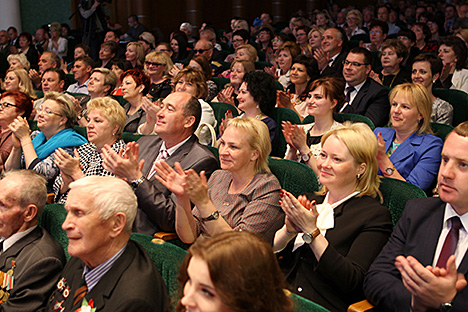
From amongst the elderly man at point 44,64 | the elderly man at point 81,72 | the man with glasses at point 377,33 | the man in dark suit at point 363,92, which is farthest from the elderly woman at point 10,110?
the man with glasses at point 377,33

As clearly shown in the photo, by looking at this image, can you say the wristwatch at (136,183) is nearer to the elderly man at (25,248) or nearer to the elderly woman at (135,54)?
the elderly man at (25,248)

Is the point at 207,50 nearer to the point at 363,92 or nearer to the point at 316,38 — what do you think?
the point at 316,38

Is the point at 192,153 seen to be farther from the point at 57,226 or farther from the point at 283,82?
the point at 283,82

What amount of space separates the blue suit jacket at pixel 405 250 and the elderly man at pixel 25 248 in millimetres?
1192

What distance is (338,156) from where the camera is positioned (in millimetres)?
2139

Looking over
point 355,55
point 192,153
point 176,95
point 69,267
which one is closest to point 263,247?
point 69,267

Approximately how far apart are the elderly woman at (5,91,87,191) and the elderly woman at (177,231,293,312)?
2.19 meters

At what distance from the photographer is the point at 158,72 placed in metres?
5.47

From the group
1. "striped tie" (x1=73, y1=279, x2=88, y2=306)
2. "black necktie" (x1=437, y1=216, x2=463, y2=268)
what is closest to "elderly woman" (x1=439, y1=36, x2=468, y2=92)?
"black necktie" (x1=437, y1=216, x2=463, y2=268)

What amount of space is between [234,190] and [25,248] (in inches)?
37.7

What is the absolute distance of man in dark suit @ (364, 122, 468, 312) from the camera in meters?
1.51

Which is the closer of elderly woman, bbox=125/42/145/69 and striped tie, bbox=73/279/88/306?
striped tie, bbox=73/279/88/306

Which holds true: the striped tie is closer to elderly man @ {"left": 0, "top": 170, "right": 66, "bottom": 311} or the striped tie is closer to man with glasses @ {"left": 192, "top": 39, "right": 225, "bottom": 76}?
elderly man @ {"left": 0, "top": 170, "right": 66, "bottom": 311}

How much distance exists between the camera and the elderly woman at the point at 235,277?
3.77 ft
